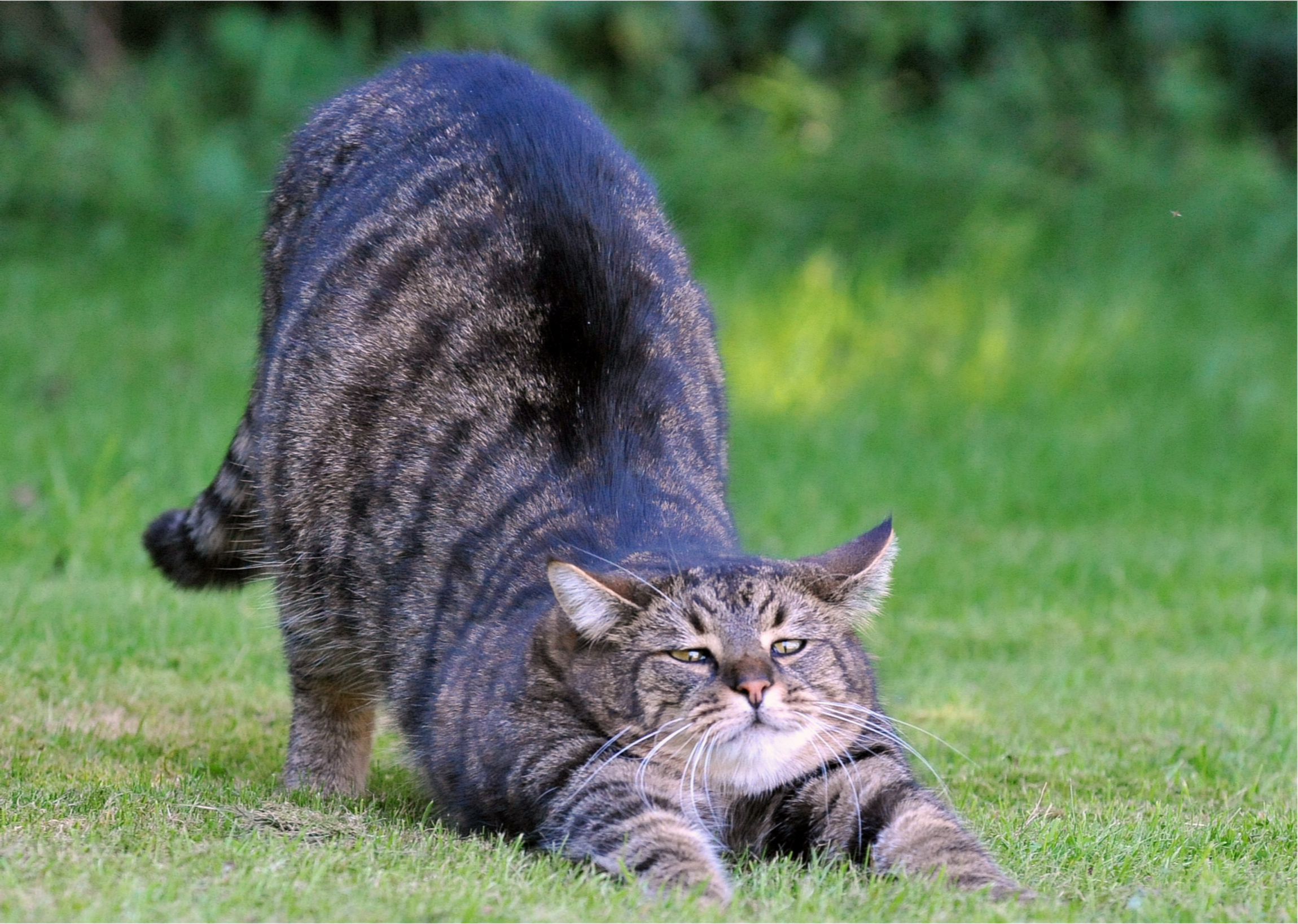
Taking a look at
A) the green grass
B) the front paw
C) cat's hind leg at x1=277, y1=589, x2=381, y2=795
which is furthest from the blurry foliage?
the front paw

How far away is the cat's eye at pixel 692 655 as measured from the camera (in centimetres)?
310

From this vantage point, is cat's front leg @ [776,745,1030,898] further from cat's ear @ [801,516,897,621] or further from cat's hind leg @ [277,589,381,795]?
cat's hind leg @ [277,589,381,795]

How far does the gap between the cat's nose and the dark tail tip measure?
6.43 feet

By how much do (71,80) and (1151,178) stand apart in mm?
7134

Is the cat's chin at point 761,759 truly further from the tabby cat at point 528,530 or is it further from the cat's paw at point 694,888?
the cat's paw at point 694,888

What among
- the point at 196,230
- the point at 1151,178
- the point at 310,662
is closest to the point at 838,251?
the point at 1151,178

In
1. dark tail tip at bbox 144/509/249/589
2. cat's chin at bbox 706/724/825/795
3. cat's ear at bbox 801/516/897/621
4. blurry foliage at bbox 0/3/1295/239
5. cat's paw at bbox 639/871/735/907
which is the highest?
blurry foliage at bbox 0/3/1295/239

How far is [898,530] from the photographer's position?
7176 millimetres

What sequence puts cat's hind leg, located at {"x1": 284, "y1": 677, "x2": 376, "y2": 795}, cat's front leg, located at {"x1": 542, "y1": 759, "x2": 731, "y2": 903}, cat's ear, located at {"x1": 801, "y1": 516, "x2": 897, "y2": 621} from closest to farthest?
cat's front leg, located at {"x1": 542, "y1": 759, "x2": 731, "y2": 903} < cat's ear, located at {"x1": 801, "y1": 516, "x2": 897, "y2": 621} < cat's hind leg, located at {"x1": 284, "y1": 677, "x2": 376, "y2": 795}

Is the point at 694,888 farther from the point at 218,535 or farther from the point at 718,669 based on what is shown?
the point at 218,535

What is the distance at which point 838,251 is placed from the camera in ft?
33.1

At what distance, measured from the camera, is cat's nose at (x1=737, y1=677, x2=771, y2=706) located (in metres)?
3.01

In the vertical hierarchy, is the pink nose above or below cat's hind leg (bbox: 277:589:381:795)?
above

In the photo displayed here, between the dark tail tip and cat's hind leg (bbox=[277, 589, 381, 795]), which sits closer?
cat's hind leg (bbox=[277, 589, 381, 795])
